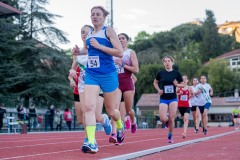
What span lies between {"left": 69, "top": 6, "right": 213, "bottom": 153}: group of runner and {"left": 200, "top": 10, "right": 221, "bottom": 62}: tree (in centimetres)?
9057

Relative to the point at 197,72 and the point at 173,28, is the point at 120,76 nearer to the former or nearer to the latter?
the point at 197,72

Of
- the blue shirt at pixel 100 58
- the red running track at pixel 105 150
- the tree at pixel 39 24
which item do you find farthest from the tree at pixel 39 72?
the blue shirt at pixel 100 58

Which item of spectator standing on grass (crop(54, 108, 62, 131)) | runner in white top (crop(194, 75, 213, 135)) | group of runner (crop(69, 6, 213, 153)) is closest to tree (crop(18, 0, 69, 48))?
spectator standing on grass (crop(54, 108, 62, 131))

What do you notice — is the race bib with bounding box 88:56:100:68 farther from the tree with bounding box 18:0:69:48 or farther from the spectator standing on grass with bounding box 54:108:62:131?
the tree with bounding box 18:0:69:48

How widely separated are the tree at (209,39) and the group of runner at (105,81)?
297 ft

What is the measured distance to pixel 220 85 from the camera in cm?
8294

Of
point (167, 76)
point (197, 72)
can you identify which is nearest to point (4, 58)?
point (167, 76)

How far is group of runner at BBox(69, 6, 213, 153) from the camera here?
6.98 metres

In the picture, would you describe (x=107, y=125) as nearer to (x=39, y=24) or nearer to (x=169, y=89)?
(x=169, y=89)

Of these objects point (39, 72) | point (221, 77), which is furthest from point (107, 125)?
point (221, 77)

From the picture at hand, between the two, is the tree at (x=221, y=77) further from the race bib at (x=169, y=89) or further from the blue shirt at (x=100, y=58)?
the blue shirt at (x=100, y=58)

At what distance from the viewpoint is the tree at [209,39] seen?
99.9m

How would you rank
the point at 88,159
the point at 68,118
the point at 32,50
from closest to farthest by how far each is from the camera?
the point at 88,159
the point at 68,118
the point at 32,50

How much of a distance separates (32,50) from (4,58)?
19.8 feet
